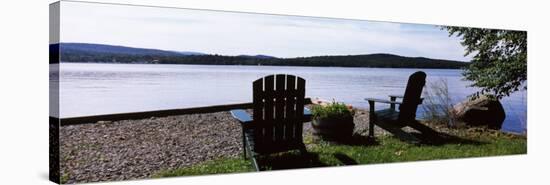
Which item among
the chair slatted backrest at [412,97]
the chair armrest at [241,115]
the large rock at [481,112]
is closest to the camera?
the chair armrest at [241,115]

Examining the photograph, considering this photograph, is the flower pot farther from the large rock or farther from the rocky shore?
Answer: the large rock

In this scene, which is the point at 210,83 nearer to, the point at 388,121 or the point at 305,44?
the point at 305,44

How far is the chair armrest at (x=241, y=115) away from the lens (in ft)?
20.3

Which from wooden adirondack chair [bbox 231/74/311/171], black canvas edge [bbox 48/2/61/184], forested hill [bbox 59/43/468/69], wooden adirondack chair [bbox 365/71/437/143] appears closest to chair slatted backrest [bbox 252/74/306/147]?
wooden adirondack chair [bbox 231/74/311/171]

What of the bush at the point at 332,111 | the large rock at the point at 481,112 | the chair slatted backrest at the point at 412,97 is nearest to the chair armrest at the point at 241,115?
the bush at the point at 332,111

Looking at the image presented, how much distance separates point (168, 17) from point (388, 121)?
2662mm

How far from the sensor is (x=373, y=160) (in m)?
6.99

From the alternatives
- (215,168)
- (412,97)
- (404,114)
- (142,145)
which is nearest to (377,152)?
(404,114)

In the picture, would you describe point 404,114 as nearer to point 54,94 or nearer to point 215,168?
point 215,168

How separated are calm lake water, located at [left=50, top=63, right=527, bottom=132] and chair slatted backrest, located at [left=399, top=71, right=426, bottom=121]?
0.08 metres

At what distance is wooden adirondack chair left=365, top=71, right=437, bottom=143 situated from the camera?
709cm

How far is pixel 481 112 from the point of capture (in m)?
7.90

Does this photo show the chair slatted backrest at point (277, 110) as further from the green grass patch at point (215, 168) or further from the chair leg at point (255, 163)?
the green grass patch at point (215, 168)

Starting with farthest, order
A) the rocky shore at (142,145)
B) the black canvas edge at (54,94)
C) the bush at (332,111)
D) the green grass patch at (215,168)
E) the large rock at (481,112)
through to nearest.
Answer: the large rock at (481,112), the bush at (332,111), the green grass patch at (215,168), the rocky shore at (142,145), the black canvas edge at (54,94)
